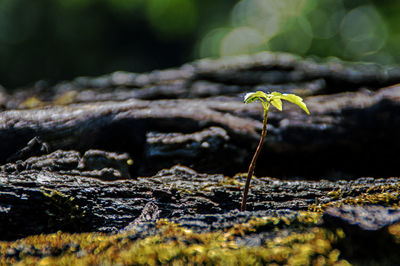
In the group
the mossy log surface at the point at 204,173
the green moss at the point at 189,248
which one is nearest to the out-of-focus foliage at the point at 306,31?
the mossy log surface at the point at 204,173

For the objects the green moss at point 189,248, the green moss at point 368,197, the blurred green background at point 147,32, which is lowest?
the green moss at point 189,248

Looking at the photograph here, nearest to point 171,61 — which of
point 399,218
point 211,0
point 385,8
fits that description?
point 211,0

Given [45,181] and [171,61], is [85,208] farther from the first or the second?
[171,61]

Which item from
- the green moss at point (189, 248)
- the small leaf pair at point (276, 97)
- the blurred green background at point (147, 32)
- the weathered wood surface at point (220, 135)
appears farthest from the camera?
the blurred green background at point (147, 32)

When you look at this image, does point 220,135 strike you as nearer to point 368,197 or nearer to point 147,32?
point 368,197

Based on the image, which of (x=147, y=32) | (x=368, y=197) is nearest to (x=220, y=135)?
(x=368, y=197)

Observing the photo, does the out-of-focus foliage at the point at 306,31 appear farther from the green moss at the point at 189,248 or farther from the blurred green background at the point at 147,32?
the green moss at the point at 189,248
